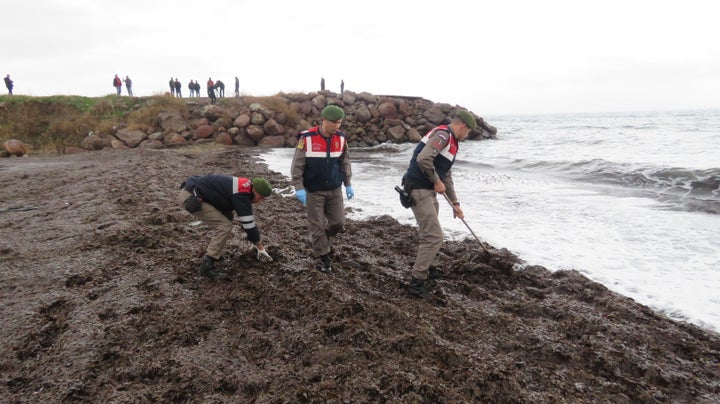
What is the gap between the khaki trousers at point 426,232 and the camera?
161 inches

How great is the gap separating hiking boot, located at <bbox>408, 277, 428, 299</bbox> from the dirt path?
123mm

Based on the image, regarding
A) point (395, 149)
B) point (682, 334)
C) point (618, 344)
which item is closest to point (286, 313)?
point (618, 344)

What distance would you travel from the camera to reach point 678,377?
293cm

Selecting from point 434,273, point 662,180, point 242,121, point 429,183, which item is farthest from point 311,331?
point 242,121

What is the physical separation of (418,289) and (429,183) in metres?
1.10

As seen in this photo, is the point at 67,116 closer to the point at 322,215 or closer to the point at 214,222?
the point at 214,222

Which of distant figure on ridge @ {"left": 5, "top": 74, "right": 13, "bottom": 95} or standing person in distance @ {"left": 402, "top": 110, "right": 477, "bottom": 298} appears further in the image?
distant figure on ridge @ {"left": 5, "top": 74, "right": 13, "bottom": 95}

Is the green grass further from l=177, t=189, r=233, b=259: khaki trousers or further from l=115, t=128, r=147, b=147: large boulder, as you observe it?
l=177, t=189, r=233, b=259: khaki trousers

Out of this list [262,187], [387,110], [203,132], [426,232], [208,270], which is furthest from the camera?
[387,110]

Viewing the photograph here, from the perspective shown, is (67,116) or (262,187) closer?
(262,187)

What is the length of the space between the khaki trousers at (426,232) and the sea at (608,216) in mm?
953

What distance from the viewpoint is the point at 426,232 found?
13.5 ft

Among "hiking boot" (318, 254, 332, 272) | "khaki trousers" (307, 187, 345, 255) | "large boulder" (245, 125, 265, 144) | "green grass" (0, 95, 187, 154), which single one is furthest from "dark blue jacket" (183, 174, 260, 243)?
"green grass" (0, 95, 187, 154)

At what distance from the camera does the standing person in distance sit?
4000 mm
